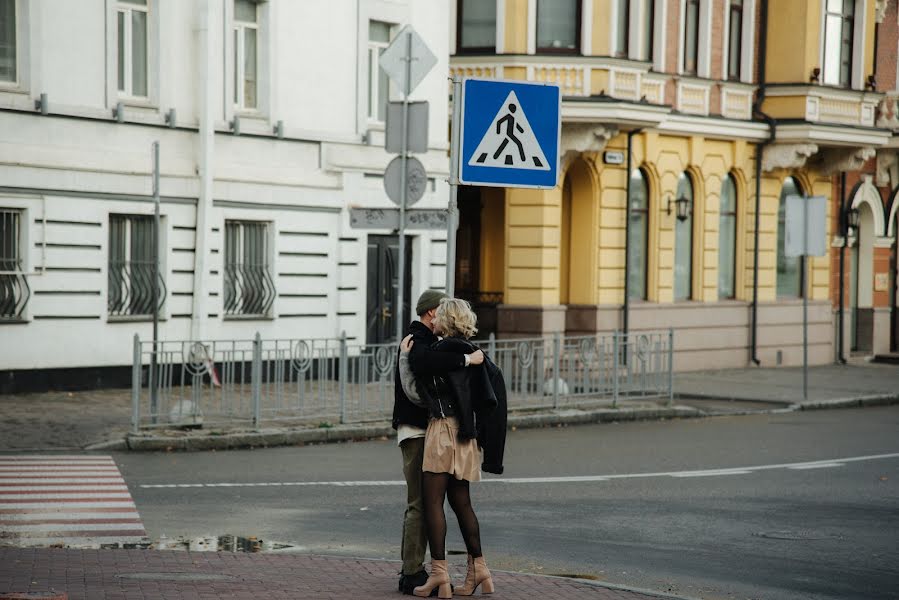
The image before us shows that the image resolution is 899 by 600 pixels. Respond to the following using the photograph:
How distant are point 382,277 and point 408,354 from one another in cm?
1749

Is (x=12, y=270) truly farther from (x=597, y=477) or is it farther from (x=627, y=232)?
(x=627, y=232)

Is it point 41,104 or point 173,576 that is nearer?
point 173,576

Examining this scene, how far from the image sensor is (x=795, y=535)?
11.6 meters

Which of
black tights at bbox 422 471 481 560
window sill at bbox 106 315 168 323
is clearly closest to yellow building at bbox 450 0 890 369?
window sill at bbox 106 315 168 323

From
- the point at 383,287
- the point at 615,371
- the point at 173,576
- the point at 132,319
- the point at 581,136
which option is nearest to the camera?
the point at 173,576

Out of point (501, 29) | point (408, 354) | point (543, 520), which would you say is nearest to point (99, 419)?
point (543, 520)

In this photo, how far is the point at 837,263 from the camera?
35562 mm

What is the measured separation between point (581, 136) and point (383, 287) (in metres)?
4.53

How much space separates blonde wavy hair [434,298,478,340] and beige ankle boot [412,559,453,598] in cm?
129

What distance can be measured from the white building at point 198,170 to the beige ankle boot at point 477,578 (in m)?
13.1

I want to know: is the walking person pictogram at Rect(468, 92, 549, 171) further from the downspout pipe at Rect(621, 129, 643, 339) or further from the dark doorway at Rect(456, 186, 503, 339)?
the downspout pipe at Rect(621, 129, 643, 339)

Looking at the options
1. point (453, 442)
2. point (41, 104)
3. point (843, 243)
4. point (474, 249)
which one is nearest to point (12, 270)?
point (41, 104)

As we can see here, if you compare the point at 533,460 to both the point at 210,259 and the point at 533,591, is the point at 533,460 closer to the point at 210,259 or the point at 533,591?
the point at 533,591

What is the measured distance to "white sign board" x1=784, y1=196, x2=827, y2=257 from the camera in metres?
25.6
